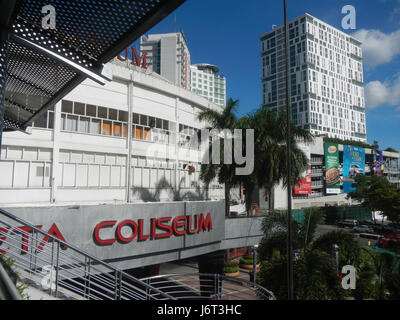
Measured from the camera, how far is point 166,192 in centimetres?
1969

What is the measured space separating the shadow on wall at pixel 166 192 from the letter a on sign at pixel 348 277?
11346 millimetres

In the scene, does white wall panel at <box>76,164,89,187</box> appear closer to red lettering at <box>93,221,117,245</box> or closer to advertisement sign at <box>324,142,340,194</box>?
red lettering at <box>93,221,117,245</box>

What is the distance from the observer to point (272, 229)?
1599 centimetres

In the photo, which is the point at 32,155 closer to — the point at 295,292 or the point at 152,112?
the point at 152,112

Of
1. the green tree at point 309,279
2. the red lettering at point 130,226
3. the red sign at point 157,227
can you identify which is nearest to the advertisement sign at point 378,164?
the red sign at point 157,227

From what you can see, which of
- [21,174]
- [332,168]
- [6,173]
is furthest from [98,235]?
[332,168]

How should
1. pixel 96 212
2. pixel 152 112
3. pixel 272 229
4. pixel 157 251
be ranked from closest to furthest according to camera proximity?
pixel 96 212 → pixel 157 251 → pixel 272 229 → pixel 152 112

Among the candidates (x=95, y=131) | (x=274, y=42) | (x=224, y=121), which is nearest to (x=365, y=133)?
(x=274, y=42)

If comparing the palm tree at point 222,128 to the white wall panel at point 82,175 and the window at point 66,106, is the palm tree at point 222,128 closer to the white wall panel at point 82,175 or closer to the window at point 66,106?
the white wall panel at point 82,175

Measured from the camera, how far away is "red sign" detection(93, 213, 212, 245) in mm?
12814

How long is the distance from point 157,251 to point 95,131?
25.8 feet

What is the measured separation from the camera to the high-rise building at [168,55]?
360ft

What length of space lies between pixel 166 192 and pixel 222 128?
6.82 m
